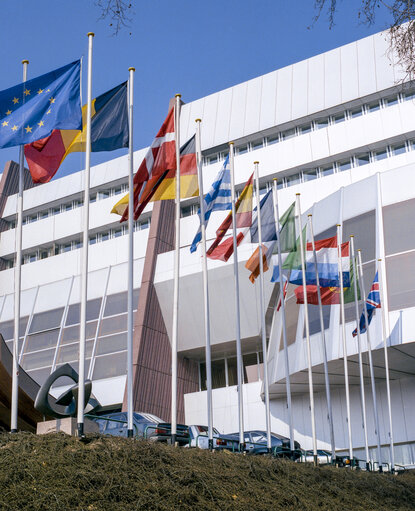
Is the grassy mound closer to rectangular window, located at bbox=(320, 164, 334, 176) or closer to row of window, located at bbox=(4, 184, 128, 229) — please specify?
rectangular window, located at bbox=(320, 164, 334, 176)

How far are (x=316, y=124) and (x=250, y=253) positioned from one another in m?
9.57

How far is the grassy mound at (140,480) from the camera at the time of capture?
27.5 ft

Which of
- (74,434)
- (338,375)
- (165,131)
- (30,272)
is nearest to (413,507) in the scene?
(74,434)

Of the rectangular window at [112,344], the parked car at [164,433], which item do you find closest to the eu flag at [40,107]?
the parked car at [164,433]

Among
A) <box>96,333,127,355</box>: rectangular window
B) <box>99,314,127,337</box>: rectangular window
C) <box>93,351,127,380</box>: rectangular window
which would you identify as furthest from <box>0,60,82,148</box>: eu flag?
<box>99,314,127,337</box>: rectangular window

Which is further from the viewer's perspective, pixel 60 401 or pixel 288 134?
pixel 288 134

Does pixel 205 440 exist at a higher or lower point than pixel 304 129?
lower

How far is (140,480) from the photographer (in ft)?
30.7

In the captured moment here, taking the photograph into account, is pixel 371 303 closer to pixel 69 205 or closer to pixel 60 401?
pixel 60 401

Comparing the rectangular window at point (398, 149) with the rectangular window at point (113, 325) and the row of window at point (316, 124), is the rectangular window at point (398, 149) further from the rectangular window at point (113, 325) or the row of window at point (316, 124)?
the rectangular window at point (113, 325)

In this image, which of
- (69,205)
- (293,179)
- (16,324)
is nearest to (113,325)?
(293,179)

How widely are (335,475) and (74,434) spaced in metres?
6.52

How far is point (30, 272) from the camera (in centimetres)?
4269

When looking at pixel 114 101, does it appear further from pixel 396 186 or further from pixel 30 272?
pixel 30 272
